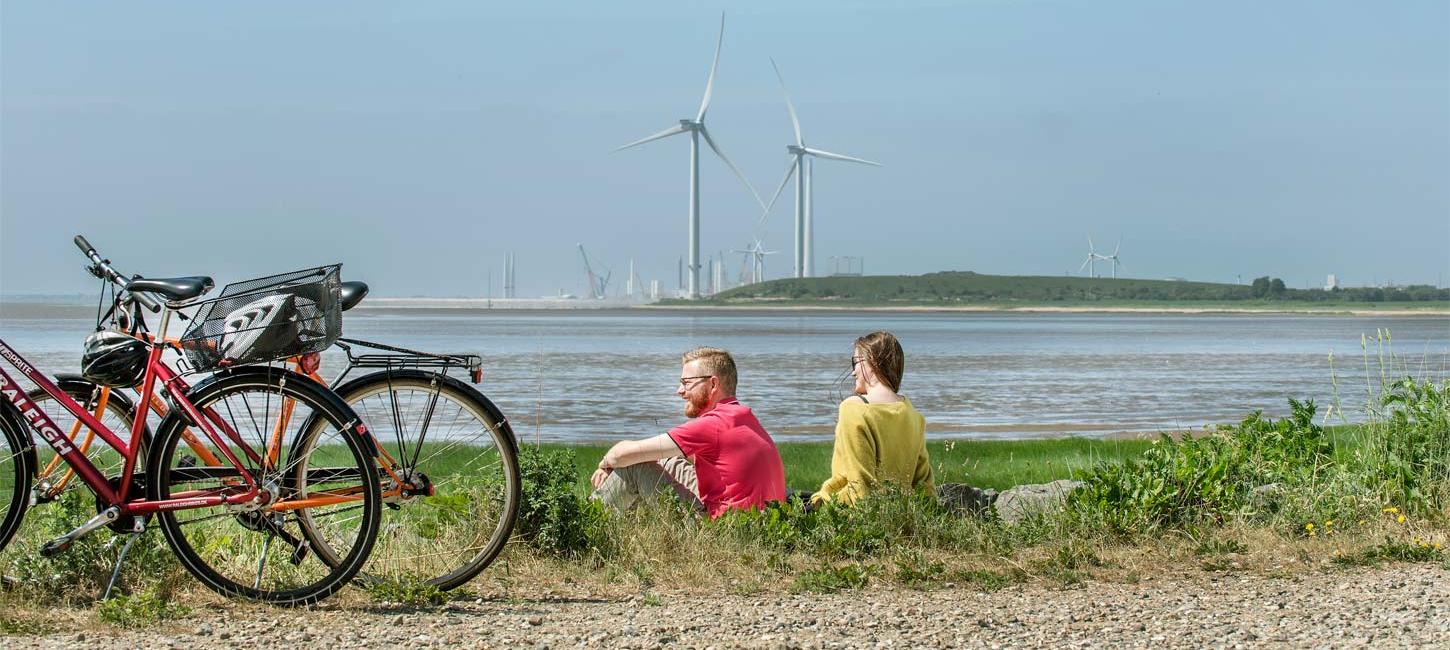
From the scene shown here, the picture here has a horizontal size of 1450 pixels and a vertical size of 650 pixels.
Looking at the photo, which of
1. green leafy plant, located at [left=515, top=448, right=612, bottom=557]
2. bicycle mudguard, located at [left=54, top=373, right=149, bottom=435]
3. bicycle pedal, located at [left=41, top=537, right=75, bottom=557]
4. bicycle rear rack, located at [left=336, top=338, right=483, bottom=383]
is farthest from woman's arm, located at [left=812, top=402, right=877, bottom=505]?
bicycle pedal, located at [left=41, top=537, right=75, bottom=557]

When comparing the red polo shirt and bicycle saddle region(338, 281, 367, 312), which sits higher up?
bicycle saddle region(338, 281, 367, 312)

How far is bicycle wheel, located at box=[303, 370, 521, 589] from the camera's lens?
20.7ft

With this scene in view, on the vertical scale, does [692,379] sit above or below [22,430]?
above

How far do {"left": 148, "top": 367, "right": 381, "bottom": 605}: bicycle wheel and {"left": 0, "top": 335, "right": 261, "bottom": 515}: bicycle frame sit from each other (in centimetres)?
4

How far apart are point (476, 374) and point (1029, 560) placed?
9.23 ft

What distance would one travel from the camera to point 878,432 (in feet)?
25.4

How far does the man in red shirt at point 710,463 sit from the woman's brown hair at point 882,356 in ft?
2.29

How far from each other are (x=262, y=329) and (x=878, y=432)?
10.8ft

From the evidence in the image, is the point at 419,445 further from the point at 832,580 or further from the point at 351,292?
the point at 832,580

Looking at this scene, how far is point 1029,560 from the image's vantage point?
6988 mm

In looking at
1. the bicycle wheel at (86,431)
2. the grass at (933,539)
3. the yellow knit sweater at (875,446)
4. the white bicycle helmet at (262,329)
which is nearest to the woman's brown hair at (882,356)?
the yellow knit sweater at (875,446)

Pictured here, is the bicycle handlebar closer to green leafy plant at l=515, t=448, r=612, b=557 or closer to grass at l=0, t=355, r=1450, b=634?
grass at l=0, t=355, r=1450, b=634

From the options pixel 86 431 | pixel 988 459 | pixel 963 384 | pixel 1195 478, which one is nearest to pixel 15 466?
pixel 86 431

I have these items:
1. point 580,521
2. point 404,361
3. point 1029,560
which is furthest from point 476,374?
point 1029,560
